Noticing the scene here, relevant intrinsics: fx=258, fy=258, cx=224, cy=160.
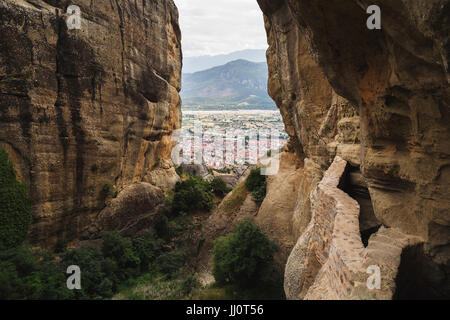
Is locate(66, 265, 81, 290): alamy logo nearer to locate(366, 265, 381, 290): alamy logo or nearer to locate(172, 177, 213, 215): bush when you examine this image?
locate(172, 177, 213, 215): bush

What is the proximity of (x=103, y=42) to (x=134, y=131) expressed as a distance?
607 cm

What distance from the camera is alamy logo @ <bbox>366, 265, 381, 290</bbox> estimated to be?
3.63m

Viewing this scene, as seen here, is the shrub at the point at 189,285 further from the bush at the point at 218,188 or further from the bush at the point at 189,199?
the bush at the point at 218,188

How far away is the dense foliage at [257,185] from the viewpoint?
18806 millimetres

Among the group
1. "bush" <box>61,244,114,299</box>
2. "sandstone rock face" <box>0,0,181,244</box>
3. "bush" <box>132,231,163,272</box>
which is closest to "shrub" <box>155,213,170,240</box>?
"bush" <box>132,231,163,272</box>

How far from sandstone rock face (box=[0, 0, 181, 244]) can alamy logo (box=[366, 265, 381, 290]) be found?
1575cm

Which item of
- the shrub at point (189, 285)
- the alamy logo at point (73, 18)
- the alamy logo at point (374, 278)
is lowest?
the shrub at point (189, 285)

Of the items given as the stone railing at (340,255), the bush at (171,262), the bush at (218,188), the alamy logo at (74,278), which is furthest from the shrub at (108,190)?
the stone railing at (340,255)

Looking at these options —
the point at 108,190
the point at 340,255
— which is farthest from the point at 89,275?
the point at 340,255

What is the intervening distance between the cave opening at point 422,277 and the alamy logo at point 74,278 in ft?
39.3

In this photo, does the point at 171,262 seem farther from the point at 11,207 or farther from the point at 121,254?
the point at 11,207

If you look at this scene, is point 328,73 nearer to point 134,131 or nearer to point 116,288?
point 116,288

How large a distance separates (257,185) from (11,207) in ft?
48.9

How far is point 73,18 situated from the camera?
14531 millimetres
